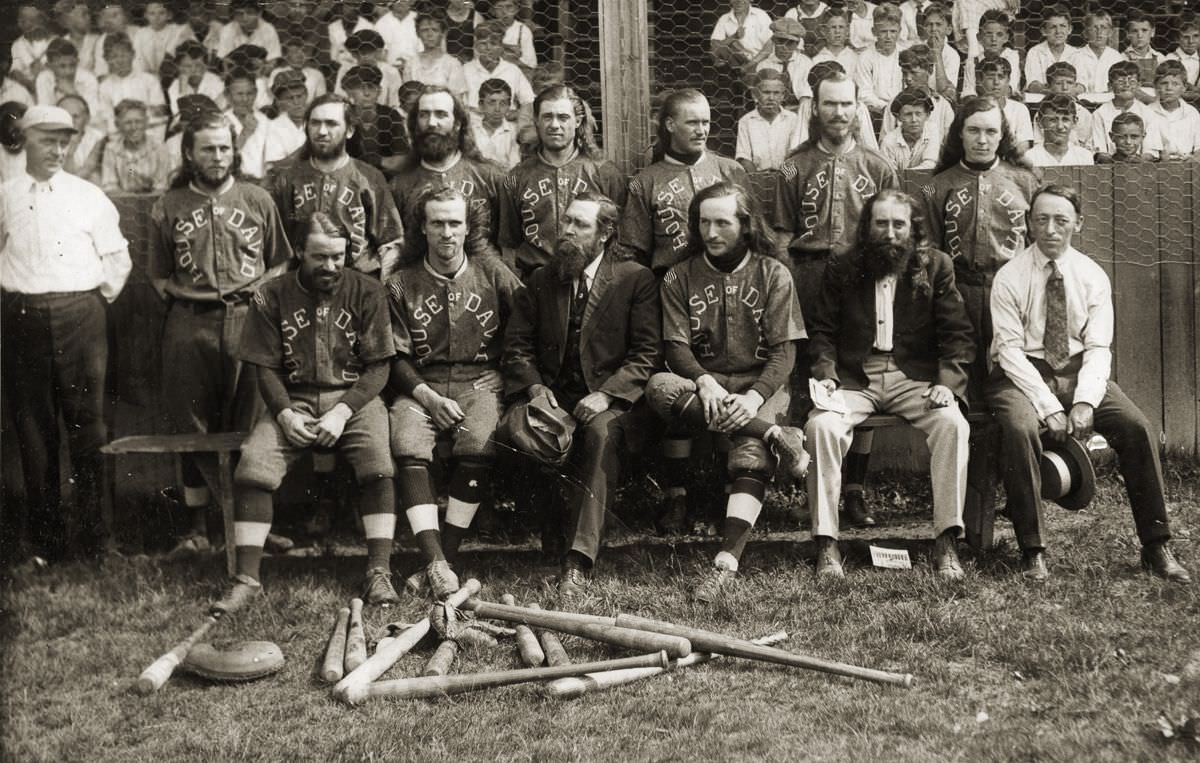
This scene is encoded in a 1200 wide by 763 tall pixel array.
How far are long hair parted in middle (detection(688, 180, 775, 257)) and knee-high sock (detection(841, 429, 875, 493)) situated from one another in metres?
0.98

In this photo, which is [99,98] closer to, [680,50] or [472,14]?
[472,14]

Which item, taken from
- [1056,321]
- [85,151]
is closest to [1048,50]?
[1056,321]

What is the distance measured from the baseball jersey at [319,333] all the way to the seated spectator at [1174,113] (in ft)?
14.0

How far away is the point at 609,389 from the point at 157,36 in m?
3.75

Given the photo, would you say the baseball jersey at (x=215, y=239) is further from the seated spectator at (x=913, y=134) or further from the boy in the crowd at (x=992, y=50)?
the boy in the crowd at (x=992, y=50)

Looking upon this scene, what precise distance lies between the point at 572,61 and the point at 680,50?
0.57 meters

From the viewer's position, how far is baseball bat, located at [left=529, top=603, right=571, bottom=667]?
4441mm

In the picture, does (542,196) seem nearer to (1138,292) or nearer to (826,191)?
(826,191)

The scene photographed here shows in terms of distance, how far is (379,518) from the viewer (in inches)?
212

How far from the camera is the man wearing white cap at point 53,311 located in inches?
239

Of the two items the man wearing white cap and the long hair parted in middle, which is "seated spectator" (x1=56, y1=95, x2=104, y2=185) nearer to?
the man wearing white cap

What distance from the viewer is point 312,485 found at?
6.62 metres

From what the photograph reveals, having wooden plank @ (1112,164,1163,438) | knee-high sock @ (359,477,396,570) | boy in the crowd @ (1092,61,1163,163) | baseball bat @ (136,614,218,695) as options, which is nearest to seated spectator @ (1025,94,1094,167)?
boy in the crowd @ (1092,61,1163,163)

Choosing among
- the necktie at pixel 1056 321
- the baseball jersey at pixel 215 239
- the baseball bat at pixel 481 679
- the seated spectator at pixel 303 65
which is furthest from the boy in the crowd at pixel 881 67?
the baseball bat at pixel 481 679
